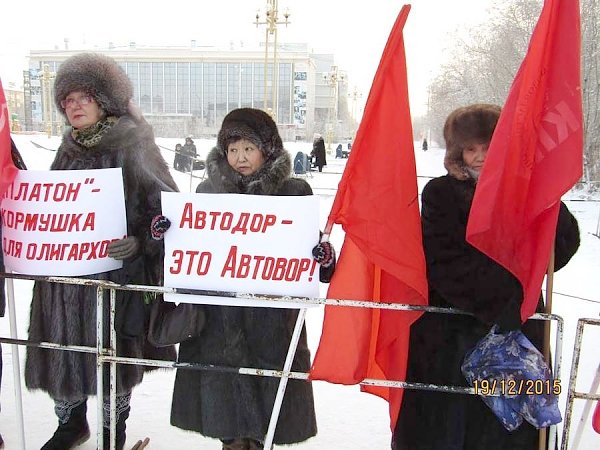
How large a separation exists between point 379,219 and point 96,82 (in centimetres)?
141

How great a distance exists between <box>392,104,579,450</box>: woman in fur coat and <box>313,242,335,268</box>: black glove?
1.15 feet

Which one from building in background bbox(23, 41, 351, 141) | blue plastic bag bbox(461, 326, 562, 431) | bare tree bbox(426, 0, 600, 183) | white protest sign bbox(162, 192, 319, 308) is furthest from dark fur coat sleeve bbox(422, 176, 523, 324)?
building in background bbox(23, 41, 351, 141)

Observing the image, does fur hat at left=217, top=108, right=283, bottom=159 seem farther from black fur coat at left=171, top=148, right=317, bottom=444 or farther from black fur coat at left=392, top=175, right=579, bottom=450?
black fur coat at left=392, top=175, right=579, bottom=450

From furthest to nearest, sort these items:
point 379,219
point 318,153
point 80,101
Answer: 1. point 318,153
2. point 80,101
3. point 379,219

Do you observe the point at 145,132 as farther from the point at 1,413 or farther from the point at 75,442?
the point at 1,413

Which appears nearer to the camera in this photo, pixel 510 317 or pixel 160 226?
pixel 510 317

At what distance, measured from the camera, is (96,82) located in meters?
2.37

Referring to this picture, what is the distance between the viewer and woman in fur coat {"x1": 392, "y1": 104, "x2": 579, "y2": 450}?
1.86 m

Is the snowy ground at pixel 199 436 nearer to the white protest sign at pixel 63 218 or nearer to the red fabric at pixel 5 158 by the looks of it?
the white protest sign at pixel 63 218

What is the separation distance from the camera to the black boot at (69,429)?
8.48ft

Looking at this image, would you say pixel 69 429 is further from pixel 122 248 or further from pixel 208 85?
pixel 208 85

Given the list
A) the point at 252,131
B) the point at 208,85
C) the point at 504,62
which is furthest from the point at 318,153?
the point at 208,85

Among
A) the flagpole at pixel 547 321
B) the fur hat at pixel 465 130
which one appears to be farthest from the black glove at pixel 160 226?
the flagpole at pixel 547 321
